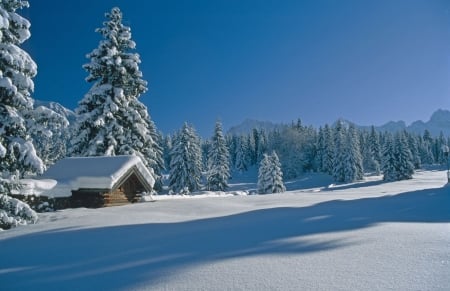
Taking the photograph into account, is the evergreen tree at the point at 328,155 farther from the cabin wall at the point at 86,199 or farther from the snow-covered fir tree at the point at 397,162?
the cabin wall at the point at 86,199

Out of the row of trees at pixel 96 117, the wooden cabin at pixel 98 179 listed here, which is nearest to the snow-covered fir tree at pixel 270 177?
the row of trees at pixel 96 117

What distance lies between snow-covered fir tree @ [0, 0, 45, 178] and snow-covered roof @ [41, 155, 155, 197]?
3749 millimetres

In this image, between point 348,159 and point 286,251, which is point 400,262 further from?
point 348,159

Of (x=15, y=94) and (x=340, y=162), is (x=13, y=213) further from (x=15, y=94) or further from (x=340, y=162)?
(x=340, y=162)

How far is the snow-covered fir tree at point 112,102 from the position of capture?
23.8 m

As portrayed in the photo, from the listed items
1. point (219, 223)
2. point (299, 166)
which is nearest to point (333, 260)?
point (219, 223)

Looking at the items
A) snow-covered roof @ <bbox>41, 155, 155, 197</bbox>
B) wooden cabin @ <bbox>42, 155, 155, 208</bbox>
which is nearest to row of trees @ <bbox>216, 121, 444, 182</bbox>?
wooden cabin @ <bbox>42, 155, 155, 208</bbox>

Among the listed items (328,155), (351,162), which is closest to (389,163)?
(351,162)

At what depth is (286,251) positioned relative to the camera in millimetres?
7000

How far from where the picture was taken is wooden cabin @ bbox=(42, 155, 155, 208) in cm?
1688

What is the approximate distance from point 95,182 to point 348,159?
65.0 m

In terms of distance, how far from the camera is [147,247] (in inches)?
318

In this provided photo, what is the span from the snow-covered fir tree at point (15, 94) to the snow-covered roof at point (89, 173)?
3.75 metres

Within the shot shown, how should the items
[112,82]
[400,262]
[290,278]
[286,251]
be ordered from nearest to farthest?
1. [290,278]
2. [400,262]
3. [286,251]
4. [112,82]
